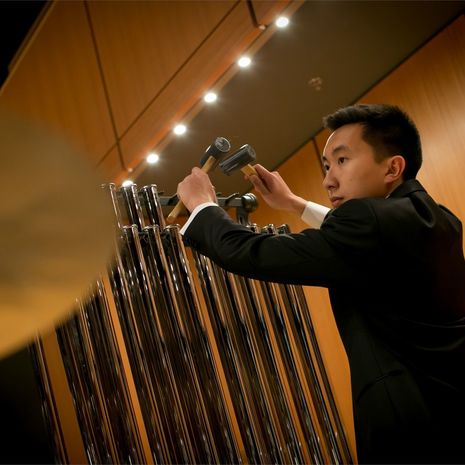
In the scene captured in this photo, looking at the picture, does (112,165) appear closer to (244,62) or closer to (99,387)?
(244,62)

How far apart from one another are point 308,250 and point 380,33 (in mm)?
1400

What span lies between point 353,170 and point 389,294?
32cm

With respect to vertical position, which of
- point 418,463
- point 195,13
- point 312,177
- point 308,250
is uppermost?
point 195,13

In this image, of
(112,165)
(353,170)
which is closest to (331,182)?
(353,170)

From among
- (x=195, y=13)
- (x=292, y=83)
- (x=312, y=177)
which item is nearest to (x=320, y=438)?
(x=292, y=83)

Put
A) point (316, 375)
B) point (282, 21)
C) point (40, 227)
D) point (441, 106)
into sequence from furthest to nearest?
point (441, 106) → point (282, 21) → point (316, 375) → point (40, 227)

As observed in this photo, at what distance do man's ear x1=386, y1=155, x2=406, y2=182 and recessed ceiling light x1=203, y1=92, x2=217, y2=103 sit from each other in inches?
46.0

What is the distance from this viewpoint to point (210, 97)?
243 centimetres

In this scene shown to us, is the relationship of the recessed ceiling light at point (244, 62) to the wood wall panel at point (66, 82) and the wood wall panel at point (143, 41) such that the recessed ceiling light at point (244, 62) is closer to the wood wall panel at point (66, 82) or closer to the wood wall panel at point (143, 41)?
the wood wall panel at point (143, 41)

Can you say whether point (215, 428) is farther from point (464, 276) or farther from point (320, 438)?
point (464, 276)

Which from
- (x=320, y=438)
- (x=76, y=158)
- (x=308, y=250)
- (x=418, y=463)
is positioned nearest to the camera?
(x=76, y=158)

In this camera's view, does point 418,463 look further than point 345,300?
No

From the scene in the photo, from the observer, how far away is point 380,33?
2285mm

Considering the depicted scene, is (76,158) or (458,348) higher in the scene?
(76,158)
